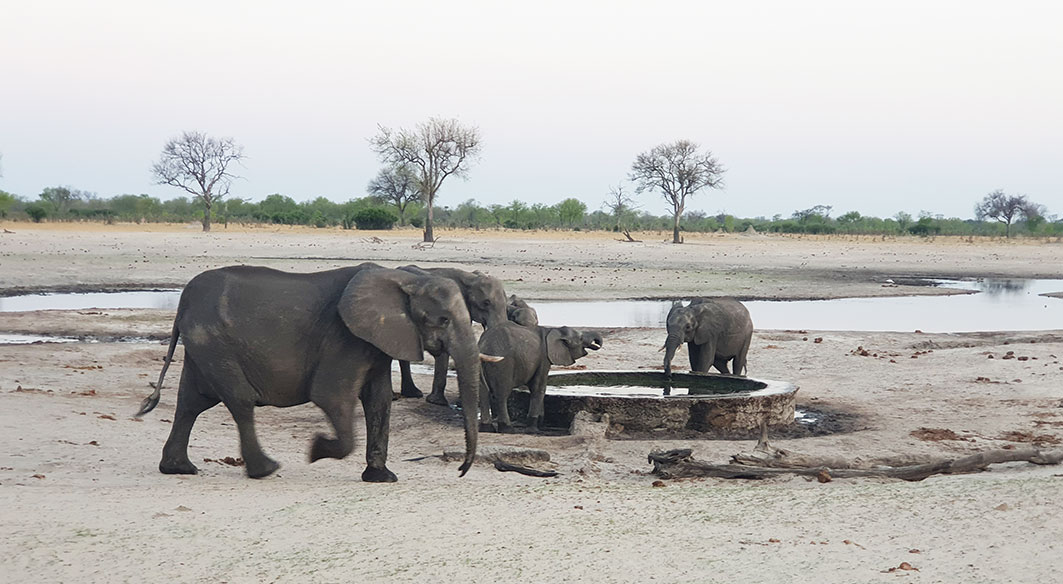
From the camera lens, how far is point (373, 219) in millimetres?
89250

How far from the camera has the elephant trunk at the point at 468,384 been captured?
28.4ft

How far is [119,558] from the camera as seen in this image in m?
6.54

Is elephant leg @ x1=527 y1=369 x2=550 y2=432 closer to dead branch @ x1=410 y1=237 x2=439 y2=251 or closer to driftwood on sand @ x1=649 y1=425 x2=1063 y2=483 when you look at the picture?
driftwood on sand @ x1=649 y1=425 x2=1063 y2=483

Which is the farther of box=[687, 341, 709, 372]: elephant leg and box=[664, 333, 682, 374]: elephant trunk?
box=[687, 341, 709, 372]: elephant leg

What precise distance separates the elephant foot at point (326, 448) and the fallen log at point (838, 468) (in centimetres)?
273

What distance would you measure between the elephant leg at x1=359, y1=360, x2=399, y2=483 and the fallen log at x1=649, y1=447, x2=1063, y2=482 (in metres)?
2.36

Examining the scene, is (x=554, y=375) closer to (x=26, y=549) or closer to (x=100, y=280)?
(x=26, y=549)

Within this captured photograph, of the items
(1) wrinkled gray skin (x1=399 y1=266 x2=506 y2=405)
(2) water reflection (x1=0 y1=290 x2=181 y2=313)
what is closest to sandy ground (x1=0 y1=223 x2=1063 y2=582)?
(1) wrinkled gray skin (x1=399 y1=266 x2=506 y2=405)

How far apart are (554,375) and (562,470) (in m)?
4.82

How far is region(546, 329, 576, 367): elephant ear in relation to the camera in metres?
13.2

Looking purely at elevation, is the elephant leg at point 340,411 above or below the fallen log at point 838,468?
above

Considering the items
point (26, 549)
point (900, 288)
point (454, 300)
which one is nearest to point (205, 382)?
point (454, 300)

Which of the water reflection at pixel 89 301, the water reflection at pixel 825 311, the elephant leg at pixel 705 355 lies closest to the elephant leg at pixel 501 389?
the elephant leg at pixel 705 355

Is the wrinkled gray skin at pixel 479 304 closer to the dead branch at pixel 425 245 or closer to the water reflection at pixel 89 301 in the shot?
the water reflection at pixel 89 301
